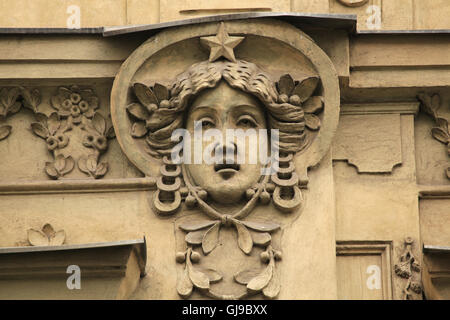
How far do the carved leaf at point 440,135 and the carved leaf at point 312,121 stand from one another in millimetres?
672

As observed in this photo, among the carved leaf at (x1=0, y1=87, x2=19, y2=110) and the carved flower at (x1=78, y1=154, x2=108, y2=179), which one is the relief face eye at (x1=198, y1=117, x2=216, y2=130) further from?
the carved leaf at (x1=0, y1=87, x2=19, y2=110)

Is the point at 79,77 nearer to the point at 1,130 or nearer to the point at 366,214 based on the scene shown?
the point at 1,130

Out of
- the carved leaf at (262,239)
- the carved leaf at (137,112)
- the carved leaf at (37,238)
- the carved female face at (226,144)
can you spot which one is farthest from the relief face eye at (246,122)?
the carved leaf at (37,238)

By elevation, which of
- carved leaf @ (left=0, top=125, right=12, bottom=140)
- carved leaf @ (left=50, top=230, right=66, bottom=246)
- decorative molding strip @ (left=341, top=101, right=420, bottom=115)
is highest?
decorative molding strip @ (left=341, top=101, right=420, bottom=115)

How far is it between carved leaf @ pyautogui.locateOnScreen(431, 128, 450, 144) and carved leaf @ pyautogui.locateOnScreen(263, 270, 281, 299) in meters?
1.25

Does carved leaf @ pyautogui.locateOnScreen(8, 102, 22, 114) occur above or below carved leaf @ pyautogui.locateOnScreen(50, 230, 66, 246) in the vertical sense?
above

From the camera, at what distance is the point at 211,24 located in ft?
34.9

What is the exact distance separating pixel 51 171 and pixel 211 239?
99 cm

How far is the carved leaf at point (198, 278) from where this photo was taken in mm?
10258

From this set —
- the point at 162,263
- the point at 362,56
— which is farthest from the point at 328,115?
the point at 162,263

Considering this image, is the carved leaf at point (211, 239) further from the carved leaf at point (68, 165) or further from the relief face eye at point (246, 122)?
the carved leaf at point (68, 165)

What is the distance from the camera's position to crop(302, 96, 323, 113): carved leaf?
1066 cm

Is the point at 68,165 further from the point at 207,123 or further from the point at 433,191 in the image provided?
the point at 433,191

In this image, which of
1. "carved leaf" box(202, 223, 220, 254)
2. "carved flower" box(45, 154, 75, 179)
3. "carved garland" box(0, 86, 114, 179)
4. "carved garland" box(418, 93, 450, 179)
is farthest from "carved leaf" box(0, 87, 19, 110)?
"carved garland" box(418, 93, 450, 179)
